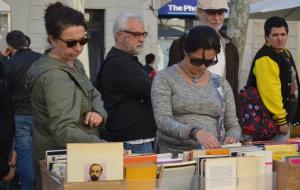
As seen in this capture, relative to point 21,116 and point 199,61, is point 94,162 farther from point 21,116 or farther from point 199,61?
point 21,116

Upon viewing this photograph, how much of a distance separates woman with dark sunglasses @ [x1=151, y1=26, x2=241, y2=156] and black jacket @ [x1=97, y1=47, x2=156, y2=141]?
1.98 ft

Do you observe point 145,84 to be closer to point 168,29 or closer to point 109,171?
point 109,171

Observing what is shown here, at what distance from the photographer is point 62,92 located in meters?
3.16

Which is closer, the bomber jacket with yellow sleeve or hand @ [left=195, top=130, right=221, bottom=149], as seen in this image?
hand @ [left=195, top=130, right=221, bottom=149]

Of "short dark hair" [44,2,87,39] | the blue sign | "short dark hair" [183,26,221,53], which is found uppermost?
the blue sign

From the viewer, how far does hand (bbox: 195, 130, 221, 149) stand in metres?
3.15

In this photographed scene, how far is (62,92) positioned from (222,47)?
1664 millimetres

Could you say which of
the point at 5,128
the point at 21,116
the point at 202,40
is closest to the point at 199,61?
the point at 202,40

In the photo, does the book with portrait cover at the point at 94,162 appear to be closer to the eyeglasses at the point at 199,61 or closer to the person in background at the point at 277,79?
the eyeglasses at the point at 199,61

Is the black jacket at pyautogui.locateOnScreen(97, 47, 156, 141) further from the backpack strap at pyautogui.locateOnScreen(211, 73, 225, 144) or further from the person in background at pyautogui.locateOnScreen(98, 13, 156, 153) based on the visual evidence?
the backpack strap at pyautogui.locateOnScreen(211, 73, 225, 144)

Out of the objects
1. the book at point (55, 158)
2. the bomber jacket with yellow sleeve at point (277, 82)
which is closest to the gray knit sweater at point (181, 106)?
the book at point (55, 158)

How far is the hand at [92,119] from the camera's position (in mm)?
3309

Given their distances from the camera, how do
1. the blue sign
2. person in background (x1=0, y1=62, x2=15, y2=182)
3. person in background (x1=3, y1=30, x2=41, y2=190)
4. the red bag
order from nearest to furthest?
person in background (x1=0, y1=62, x2=15, y2=182) < the red bag < person in background (x1=3, y1=30, x2=41, y2=190) < the blue sign

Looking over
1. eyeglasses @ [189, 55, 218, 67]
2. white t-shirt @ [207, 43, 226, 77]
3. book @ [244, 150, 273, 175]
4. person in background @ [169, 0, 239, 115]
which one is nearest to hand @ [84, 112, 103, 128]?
eyeglasses @ [189, 55, 218, 67]
